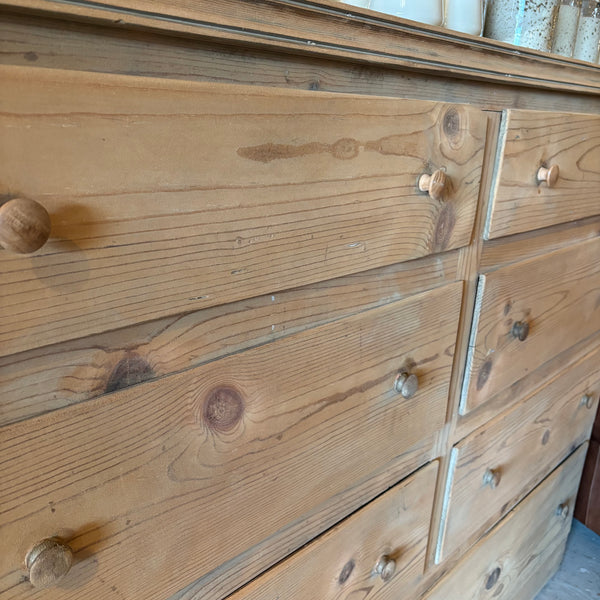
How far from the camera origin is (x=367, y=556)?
26.7 inches

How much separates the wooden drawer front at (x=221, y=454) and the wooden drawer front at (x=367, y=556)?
0.02 metres

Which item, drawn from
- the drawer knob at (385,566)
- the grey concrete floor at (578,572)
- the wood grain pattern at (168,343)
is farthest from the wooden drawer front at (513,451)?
the grey concrete floor at (578,572)

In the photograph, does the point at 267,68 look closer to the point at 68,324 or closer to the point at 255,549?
the point at 68,324

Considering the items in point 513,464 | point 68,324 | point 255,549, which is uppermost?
point 68,324

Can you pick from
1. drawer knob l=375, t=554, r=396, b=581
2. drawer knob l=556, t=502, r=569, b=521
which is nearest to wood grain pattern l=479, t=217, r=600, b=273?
drawer knob l=375, t=554, r=396, b=581

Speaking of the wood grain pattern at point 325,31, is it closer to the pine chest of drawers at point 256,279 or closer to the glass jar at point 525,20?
the pine chest of drawers at point 256,279

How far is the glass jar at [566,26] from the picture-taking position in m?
0.85

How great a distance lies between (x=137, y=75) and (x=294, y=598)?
55cm

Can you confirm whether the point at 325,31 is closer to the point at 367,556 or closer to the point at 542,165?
the point at 542,165

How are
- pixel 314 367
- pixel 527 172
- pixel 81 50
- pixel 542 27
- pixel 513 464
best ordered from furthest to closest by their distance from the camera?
1. pixel 513 464
2. pixel 542 27
3. pixel 527 172
4. pixel 314 367
5. pixel 81 50

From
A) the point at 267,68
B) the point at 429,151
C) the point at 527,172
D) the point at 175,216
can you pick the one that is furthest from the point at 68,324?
the point at 527,172

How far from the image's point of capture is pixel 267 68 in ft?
1.36

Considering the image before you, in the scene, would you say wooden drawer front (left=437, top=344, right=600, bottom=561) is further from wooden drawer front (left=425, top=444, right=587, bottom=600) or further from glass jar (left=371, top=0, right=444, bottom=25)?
glass jar (left=371, top=0, right=444, bottom=25)

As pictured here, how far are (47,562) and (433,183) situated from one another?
0.46m
